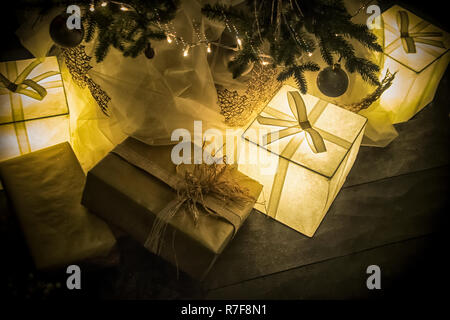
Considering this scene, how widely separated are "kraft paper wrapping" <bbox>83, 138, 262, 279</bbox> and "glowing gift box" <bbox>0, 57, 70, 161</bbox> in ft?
1.14

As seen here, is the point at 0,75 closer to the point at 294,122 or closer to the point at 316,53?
the point at 294,122

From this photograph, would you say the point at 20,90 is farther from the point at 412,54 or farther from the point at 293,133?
the point at 412,54

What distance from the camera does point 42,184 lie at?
50.2 inches

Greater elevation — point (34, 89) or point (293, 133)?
point (34, 89)

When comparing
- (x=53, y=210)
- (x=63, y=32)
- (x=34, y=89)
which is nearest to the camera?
(x=63, y=32)

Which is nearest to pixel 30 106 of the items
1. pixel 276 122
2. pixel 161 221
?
pixel 161 221

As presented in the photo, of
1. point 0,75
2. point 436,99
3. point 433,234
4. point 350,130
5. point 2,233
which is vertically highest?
point 0,75

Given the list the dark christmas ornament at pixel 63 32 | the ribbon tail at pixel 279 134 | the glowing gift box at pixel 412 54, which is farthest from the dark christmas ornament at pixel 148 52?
the glowing gift box at pixel 412 54

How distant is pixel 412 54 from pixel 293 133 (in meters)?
0.63

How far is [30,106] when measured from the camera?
1.38 m

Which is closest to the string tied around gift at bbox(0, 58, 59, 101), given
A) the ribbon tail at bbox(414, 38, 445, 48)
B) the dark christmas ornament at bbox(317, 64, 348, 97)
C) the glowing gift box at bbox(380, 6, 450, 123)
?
the dark christmas ornament at bbox(317, 64, 348, 97)

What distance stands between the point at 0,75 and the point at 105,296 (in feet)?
2.83

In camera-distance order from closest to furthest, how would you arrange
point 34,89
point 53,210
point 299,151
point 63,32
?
point 63,32
point 299,151
point 53,210
point 34,89
